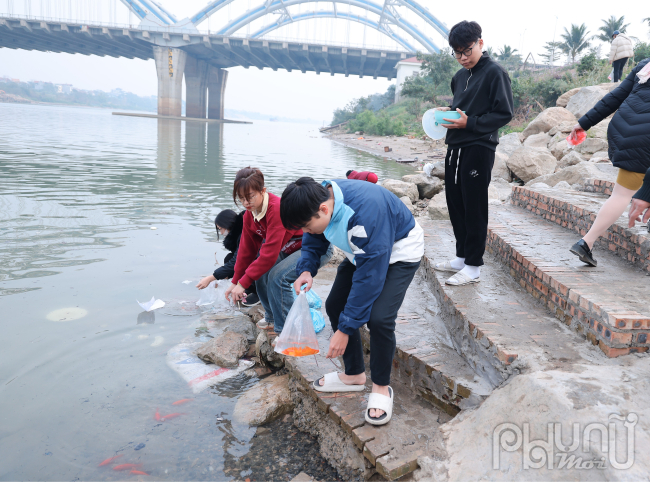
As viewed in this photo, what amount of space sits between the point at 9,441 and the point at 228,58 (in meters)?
60.7

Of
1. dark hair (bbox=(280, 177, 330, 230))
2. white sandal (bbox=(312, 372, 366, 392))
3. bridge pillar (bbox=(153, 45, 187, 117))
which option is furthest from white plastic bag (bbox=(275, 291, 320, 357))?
bridge pillar (bbox=(153, 45, 187, 117))

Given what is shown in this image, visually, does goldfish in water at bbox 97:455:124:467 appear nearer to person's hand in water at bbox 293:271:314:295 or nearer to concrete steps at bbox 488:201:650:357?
person's hand in water at bbox 293:271:314:295

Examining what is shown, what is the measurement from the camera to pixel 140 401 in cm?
271

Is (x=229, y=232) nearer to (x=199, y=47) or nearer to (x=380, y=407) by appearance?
(x=380, y=407)

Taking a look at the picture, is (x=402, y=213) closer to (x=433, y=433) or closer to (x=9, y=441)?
(x=433, y=433)

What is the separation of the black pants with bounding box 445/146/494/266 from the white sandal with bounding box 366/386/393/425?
1.33 m

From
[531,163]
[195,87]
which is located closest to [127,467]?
[531,163]

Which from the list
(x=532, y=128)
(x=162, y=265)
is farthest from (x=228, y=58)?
(x=162, y=265)

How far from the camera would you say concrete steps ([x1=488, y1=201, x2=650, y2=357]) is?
80.3 inches

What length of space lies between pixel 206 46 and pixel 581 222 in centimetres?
5442

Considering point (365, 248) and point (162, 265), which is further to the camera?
point (162, 265)

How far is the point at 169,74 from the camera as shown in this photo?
52.1 m

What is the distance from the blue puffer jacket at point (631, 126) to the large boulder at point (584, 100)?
10.3 metres

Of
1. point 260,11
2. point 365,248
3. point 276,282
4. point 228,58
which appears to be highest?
point 260,11
